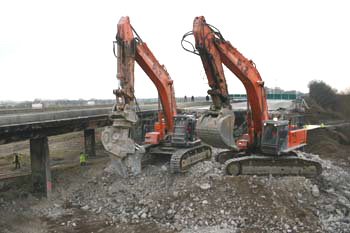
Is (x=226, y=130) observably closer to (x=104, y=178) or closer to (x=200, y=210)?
(x=200, y=210)

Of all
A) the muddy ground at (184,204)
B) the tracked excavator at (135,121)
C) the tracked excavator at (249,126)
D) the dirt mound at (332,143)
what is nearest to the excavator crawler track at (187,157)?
the tracked excavator at (135,121)

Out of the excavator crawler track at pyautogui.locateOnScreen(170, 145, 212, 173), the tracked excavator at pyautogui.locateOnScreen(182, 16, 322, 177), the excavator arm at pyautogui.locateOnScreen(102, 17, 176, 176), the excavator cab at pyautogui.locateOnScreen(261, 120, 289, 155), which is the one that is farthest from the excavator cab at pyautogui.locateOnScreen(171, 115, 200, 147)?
the excavator cab at pyautogui.locateOnScreen(261, 120, 289, 155)

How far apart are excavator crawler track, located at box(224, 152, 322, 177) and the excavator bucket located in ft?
4.39

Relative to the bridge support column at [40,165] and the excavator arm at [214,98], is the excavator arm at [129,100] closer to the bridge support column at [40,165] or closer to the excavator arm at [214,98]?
the excavator arm at [214,98]

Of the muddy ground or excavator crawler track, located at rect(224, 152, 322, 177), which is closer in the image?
the muddy ground

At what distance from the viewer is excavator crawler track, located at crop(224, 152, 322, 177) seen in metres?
12.5

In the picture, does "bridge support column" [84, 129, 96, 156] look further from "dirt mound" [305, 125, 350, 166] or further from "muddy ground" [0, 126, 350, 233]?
"dirt mound" [305, 125, 350, 166]

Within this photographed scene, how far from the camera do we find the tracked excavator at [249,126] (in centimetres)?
1125

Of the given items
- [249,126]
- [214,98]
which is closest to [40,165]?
[214,98]

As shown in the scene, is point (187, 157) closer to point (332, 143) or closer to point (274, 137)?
point (274, 137)

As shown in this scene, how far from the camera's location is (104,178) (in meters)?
15.2

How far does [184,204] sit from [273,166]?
3.43 metres

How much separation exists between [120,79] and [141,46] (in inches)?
72.5

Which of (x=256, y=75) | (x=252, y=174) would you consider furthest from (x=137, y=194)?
(x=256, y=75)
